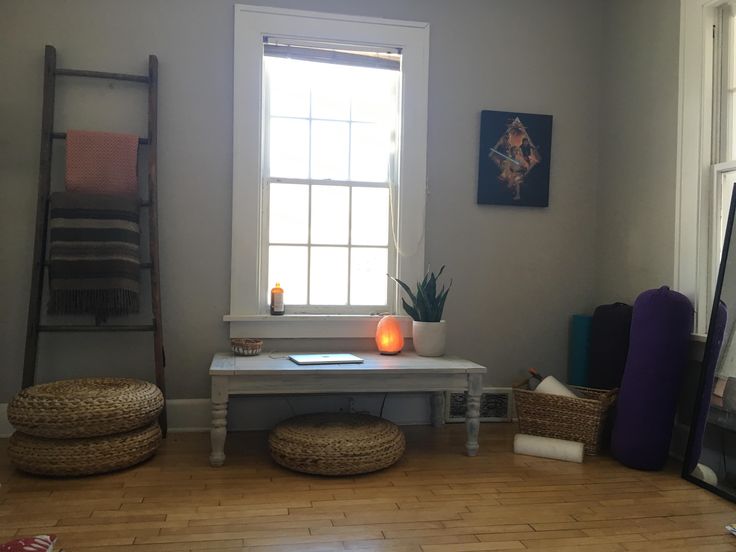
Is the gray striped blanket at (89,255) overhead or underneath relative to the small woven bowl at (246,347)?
overhead

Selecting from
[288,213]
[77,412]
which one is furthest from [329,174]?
[77,412]

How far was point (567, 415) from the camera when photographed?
133 inches

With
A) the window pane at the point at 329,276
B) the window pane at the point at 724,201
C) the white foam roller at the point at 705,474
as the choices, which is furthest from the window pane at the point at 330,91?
the white foam roller at the point at 705,474

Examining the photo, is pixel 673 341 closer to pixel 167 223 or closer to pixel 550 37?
pixel 550 37

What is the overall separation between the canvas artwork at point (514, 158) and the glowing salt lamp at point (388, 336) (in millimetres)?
1033

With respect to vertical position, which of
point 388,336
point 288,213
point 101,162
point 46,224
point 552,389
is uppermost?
point 101,162

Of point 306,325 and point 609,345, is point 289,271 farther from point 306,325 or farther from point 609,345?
point 609,345

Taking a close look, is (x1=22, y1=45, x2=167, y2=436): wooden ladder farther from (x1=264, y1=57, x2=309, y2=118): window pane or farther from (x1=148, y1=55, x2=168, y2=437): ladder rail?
(x1=264, y1=57, x2=309, y2=118): window pane

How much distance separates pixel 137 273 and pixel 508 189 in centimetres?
237

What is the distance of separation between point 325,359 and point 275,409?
673 millimetres

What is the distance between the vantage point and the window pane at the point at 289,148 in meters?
3.79

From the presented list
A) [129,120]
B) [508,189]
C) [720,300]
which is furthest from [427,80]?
[720,300]

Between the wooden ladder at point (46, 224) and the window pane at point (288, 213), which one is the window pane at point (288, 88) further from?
the wooden ladder at point (46, 224)

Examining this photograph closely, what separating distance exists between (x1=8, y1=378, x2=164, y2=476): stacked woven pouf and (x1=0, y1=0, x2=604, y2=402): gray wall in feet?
2.18
